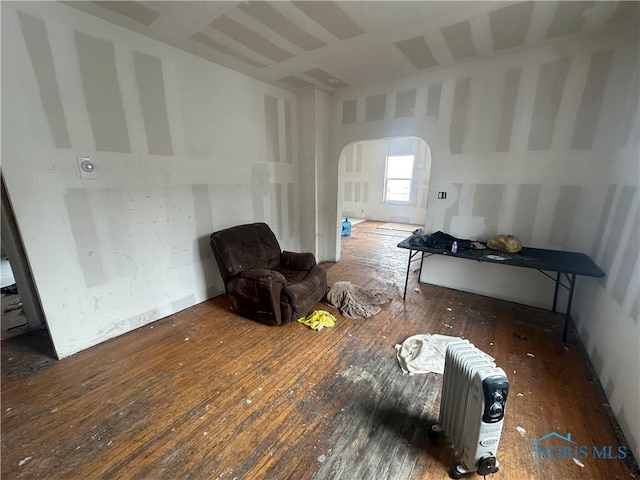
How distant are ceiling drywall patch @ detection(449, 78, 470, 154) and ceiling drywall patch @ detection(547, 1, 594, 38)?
2.65 ft

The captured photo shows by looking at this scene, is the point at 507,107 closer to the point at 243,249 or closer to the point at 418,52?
the point at 418,52

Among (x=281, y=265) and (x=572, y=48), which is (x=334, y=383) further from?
(x=572, y=48)

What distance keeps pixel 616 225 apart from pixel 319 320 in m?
2.78

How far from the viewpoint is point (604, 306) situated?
2.15 metres

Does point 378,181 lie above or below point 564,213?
above

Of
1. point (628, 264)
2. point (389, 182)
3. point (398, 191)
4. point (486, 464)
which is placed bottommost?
point (486, 464)

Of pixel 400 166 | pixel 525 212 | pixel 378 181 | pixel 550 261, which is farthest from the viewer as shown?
pixel 378 181

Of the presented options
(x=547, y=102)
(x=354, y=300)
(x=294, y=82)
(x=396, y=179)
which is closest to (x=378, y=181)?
(x=396, y=179)

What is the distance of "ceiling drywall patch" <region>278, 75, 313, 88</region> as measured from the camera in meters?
3.58

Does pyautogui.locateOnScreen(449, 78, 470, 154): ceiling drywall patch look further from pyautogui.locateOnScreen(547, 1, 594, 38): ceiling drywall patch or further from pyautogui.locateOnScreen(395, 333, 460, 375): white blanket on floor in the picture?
pyautogui.locateOnScreen(395, 333, 460, 375): white blanket on floor

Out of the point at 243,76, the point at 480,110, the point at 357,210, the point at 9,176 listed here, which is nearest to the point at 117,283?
the point at 9,176

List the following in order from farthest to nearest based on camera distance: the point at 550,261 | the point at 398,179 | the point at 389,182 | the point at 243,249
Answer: the point at 389,182 < the point at 398,179 < the point at 243,249 < the point at 550,261

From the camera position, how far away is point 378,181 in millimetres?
8852

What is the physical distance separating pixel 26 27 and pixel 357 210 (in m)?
8.41
